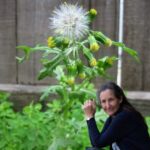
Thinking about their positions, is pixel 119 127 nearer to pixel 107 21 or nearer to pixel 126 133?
pixel 126 133

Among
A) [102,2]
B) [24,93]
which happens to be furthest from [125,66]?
[24,93]

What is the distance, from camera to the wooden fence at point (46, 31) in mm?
4895

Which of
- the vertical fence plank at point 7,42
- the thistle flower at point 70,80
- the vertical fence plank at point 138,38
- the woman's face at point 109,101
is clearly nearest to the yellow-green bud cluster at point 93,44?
the thistle flower at point 70,80

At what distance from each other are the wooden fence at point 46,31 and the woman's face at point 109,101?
1.17m

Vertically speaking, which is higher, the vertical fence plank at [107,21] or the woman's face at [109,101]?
the vertical fence plank at [107,21]

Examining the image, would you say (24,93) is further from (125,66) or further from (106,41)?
(106,41)

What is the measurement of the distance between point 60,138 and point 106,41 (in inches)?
29.8

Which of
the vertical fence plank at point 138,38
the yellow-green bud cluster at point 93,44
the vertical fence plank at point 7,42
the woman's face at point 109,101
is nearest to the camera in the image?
the yellow-green bud cluster at point 93,44

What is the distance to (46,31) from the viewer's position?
5.21 metres

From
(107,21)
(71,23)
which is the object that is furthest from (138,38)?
(71,23)

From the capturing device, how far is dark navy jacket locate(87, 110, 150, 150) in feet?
12.2

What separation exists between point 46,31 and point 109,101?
159cm

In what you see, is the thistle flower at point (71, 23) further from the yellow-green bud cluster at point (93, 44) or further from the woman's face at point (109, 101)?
the woman's face at point (109, 101)

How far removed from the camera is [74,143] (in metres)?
3.96
